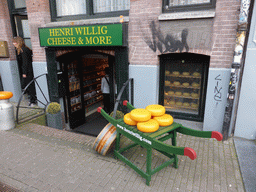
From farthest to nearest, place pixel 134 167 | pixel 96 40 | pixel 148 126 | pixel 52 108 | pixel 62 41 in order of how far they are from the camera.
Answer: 1. pixel 52 108
2. pixel 62 41
3. pixel 96 40
4. pixel 134 167
5. pixel 148 126

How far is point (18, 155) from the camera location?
4.01 meters

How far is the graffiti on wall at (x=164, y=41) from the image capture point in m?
4.54

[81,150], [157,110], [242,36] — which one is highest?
[242,36]

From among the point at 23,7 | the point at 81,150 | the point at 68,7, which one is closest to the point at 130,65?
the point at 81,150

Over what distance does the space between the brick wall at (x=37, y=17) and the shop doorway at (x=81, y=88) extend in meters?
0.87

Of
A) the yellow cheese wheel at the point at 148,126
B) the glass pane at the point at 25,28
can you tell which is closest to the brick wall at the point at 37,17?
the glass pane at the point at 25,28

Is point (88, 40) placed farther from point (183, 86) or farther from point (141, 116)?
point (141, 116)

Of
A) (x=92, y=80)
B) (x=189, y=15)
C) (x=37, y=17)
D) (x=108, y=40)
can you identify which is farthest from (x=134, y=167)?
(x=37, y=17)

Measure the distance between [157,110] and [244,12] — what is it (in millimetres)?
2733

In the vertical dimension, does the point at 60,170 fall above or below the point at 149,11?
below

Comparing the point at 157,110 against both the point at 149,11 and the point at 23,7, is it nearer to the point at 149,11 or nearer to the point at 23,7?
the point at 149,11

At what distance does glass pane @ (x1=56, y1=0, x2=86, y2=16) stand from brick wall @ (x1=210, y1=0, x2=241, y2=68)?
158 inches

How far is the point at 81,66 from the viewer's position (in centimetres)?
698

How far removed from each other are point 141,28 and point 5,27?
5.62 meters
